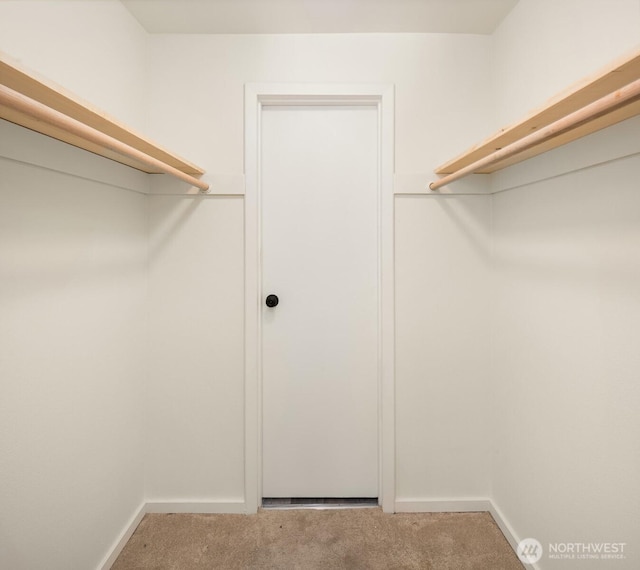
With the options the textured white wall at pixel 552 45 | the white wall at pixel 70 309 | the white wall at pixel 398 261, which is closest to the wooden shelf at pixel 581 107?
the textured white wall at pixel 552 45

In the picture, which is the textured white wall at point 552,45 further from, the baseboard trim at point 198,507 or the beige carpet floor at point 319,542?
the baseboard trim at point 198,507

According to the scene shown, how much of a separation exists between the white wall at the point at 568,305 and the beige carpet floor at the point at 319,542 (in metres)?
0.22

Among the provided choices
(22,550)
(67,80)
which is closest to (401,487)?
(22,550)

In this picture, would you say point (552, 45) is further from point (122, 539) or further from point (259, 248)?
point (122, 539)

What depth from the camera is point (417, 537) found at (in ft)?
5.03

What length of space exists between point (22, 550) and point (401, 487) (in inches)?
58.4

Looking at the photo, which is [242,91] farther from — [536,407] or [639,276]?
[536,407]

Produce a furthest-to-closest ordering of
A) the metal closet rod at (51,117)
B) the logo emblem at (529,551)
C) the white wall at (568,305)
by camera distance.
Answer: the logo emblem at (529,551)
the white wall at (568,305)
the metal closet rod at (51,117)

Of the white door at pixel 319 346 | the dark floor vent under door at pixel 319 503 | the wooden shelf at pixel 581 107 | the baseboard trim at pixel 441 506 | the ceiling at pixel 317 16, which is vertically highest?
the ceiling at pixel 317 16

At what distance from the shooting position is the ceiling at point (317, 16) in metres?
1.47

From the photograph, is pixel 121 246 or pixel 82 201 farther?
pixel 121 246

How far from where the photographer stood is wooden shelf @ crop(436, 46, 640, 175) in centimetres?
73

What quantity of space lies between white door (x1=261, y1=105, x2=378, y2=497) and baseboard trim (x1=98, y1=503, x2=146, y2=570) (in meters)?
0.59

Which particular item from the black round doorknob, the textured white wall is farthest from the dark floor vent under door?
the textured white wall
